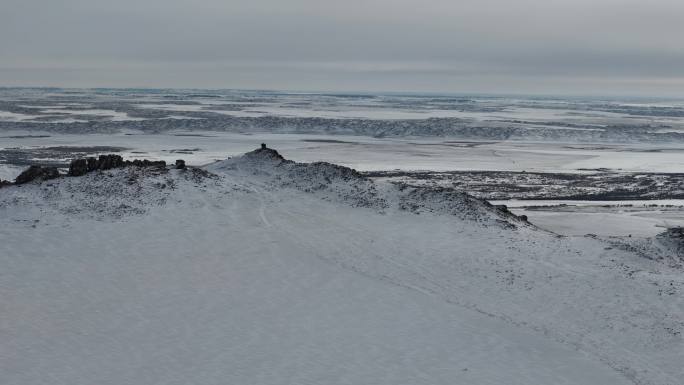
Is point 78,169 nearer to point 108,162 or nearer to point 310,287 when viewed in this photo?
point 108,162

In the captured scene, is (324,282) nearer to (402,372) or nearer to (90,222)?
(402,372)

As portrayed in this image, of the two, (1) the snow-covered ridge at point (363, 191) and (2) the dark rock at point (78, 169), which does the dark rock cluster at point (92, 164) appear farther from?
(1) the snow-covered ridge at point (363, 191)

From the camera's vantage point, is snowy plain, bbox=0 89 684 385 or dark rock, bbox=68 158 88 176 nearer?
snowy plain, bbox=0 89 684 385

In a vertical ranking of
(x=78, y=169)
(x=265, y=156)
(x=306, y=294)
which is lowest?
(x=306, y=294)

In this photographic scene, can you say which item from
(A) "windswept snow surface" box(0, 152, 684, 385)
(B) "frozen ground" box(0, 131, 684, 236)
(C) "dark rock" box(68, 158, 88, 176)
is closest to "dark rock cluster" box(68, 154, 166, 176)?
(C) "dark rock" box(68, 158, 88, 176)

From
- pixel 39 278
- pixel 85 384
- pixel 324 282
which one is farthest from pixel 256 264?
pixel 85 384

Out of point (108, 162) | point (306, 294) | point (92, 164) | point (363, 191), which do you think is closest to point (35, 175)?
point (92, 164)

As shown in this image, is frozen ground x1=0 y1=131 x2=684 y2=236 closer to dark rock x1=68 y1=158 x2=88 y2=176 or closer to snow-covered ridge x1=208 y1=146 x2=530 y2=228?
snow-covered ridge x1=208 y1=146 x2=530 y2=228

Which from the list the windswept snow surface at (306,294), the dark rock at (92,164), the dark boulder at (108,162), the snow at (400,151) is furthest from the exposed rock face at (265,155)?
the snow at (400,151)

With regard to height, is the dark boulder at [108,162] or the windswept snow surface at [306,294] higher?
the dark boulder at [108,162]
